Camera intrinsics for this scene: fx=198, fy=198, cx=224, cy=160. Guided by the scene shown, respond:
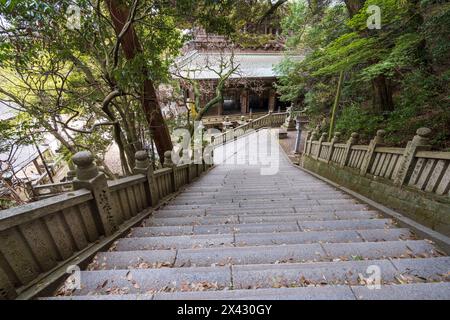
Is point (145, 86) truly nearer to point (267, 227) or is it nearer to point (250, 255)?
point (267, 227)

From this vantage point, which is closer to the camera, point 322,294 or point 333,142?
point 322,294

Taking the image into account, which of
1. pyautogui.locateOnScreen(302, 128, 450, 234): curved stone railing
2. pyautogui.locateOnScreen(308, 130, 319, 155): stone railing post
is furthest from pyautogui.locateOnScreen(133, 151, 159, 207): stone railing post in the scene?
pyautogui.locateOnScreen(308, 130, 319, 155): stone railing post

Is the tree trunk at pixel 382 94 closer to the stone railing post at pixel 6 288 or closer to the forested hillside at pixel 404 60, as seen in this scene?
the forested hillside at pixel 404 60

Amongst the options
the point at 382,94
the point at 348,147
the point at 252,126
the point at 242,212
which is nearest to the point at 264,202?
the point at 242,212

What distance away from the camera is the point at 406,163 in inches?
122

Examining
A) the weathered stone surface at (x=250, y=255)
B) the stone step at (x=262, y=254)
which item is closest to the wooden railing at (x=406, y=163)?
the stone step at (x=262, y=254)

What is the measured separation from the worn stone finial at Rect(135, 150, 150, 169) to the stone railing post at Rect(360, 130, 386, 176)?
14.2ft

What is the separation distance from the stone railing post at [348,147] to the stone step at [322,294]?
3968mm

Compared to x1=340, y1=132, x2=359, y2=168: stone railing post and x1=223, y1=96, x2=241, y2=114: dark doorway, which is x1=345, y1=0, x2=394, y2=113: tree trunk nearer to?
x1=340, y1=132, x2=359, y2=168: stone railing post

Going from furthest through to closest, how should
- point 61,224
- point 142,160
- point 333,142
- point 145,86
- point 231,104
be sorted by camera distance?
point 231,104, point 333,142, point 145,86, point 142,160, point 61,224

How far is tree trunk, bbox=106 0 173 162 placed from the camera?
148 inches

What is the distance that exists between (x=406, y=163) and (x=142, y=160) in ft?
13.9
